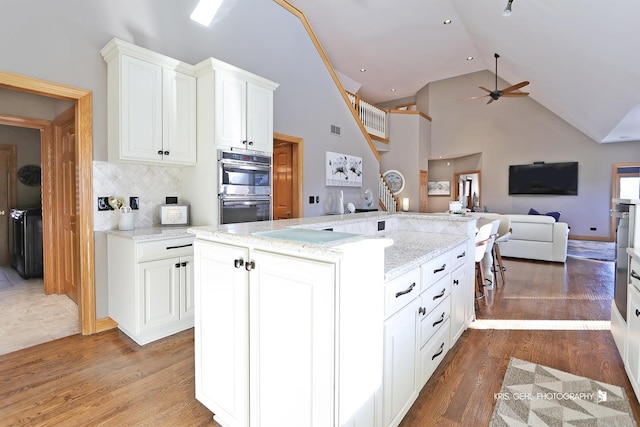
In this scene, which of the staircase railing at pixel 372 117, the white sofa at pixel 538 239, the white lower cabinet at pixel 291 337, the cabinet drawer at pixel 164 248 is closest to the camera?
the white lower cabinet at pixel 291 337

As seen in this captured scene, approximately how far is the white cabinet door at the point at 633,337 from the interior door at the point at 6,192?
26.3 ft

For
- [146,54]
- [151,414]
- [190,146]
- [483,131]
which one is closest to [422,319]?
[151,414]

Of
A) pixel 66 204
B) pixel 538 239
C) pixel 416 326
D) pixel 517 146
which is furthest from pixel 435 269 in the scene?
pixel 517 146

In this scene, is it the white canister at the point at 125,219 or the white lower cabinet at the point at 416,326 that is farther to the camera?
the white canister at the point at 125,219

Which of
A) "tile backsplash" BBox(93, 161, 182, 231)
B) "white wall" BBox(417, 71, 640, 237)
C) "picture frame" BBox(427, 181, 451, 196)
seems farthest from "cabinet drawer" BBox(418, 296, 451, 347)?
"picture frame" BBox(427, 181, 451, 196)

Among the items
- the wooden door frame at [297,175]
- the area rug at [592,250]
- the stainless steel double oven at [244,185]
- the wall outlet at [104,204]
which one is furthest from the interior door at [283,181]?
the area rug at [592,250]

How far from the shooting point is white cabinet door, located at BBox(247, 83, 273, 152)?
135 inches

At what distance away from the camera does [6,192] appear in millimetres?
5422

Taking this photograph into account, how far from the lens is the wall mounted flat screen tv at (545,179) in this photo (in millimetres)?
8789

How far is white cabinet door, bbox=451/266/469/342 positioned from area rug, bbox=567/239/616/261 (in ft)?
18.2

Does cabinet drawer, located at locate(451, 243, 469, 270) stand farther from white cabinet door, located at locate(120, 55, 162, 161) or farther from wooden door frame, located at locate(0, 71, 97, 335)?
wooden door frame, located at locate(0, 71, 97, 335)

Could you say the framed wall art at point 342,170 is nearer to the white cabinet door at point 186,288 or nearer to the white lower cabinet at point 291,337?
the white cabinet door at point 186,288

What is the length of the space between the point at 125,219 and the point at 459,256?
294cm

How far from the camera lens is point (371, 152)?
668cm
